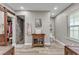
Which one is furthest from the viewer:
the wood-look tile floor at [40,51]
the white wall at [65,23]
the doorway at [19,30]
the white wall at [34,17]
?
the doorway at [19,30]

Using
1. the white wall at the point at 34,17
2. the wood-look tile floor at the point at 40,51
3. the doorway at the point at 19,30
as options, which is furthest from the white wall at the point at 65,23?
the doorway at the point at 19,30

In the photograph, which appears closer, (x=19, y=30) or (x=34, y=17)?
(x=34, y=17)

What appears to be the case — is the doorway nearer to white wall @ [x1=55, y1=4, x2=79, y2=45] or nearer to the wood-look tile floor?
white wall @ [x1=55, y1=4, x2=79, y2=45]

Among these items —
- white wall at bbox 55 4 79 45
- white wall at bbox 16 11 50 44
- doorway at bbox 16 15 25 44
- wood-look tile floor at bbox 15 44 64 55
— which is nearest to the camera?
wood-look tile floor at bbox 15 44 64 55

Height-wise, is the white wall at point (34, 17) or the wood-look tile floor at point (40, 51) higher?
the white wall at point (34, 17)

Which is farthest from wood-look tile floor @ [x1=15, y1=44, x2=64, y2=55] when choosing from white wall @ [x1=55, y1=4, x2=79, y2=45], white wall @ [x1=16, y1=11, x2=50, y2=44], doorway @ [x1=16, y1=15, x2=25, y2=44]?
doorway @ [x1=16, y1=15, x2=25, y2=44]

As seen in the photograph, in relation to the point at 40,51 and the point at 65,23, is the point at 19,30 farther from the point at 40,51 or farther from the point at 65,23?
the point at 40,51

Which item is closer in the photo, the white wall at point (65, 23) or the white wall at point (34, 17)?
the white wall at point (65, 23)

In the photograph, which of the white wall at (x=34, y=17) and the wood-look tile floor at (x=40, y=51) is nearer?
the wood-look tile floor at (x=40, y=51)

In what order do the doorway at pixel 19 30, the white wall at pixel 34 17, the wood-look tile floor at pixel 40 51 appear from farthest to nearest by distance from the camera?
the doorway at pixel 19 30
the white wall at pixel 34 17
the wood-look tile floor at pixel 40 51

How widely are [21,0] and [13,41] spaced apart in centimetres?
627

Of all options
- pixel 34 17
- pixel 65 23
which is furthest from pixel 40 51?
pixel 34 17

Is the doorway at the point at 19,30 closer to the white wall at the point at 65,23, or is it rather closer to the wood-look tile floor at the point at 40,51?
the white wall at the point at 65,23

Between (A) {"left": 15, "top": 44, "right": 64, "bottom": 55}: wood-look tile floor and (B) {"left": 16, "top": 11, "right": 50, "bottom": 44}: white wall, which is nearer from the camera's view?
(A) {"left": 15, "top": 44, "right": 64, "bottom": 55}: wood-look tile floor
